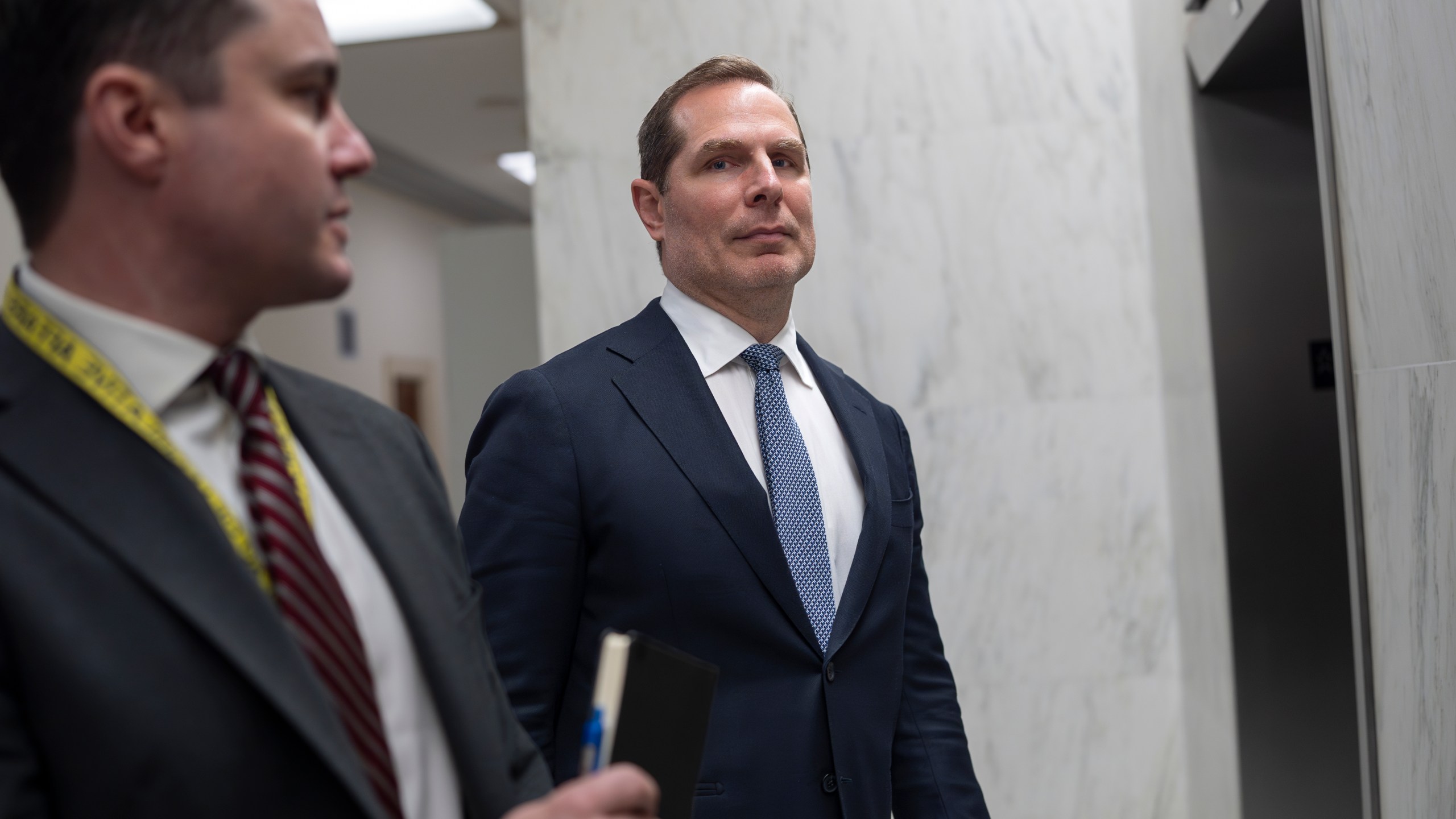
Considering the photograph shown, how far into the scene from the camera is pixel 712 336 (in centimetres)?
190

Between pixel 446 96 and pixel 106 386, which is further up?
pixel 446 96

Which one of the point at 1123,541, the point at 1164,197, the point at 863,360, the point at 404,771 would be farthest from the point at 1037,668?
the point at 404,771

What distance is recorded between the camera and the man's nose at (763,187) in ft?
6.30

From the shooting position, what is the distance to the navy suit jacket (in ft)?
5.42

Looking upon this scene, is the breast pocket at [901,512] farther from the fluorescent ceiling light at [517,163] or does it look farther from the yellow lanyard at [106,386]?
the fluorescent ceiling light at [517,163]

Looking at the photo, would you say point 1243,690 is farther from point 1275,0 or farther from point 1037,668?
point 1275,0

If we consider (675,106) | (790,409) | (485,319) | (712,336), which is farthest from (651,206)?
(485,319)

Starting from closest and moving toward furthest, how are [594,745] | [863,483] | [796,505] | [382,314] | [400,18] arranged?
[594,745], [796,505], [863,483], [400,18], [382,314]

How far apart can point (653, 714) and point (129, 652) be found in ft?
1.25

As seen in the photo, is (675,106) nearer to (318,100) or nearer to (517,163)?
(318,100)

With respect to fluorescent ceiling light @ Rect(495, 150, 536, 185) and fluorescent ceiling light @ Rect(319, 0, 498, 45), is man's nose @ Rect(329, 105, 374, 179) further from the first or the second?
fluorescent ceiling light @ Rect(495, 150, 536, 185)

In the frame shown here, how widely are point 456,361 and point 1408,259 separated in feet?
15.1

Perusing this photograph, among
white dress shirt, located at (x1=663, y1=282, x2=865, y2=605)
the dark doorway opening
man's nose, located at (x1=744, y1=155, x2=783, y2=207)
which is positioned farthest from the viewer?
the dark doorway opening

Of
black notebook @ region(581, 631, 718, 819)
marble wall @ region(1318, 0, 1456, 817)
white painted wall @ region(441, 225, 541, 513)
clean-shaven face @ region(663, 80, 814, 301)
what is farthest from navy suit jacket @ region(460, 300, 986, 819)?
white painted wall @ region(441, 225, 541, 513)
